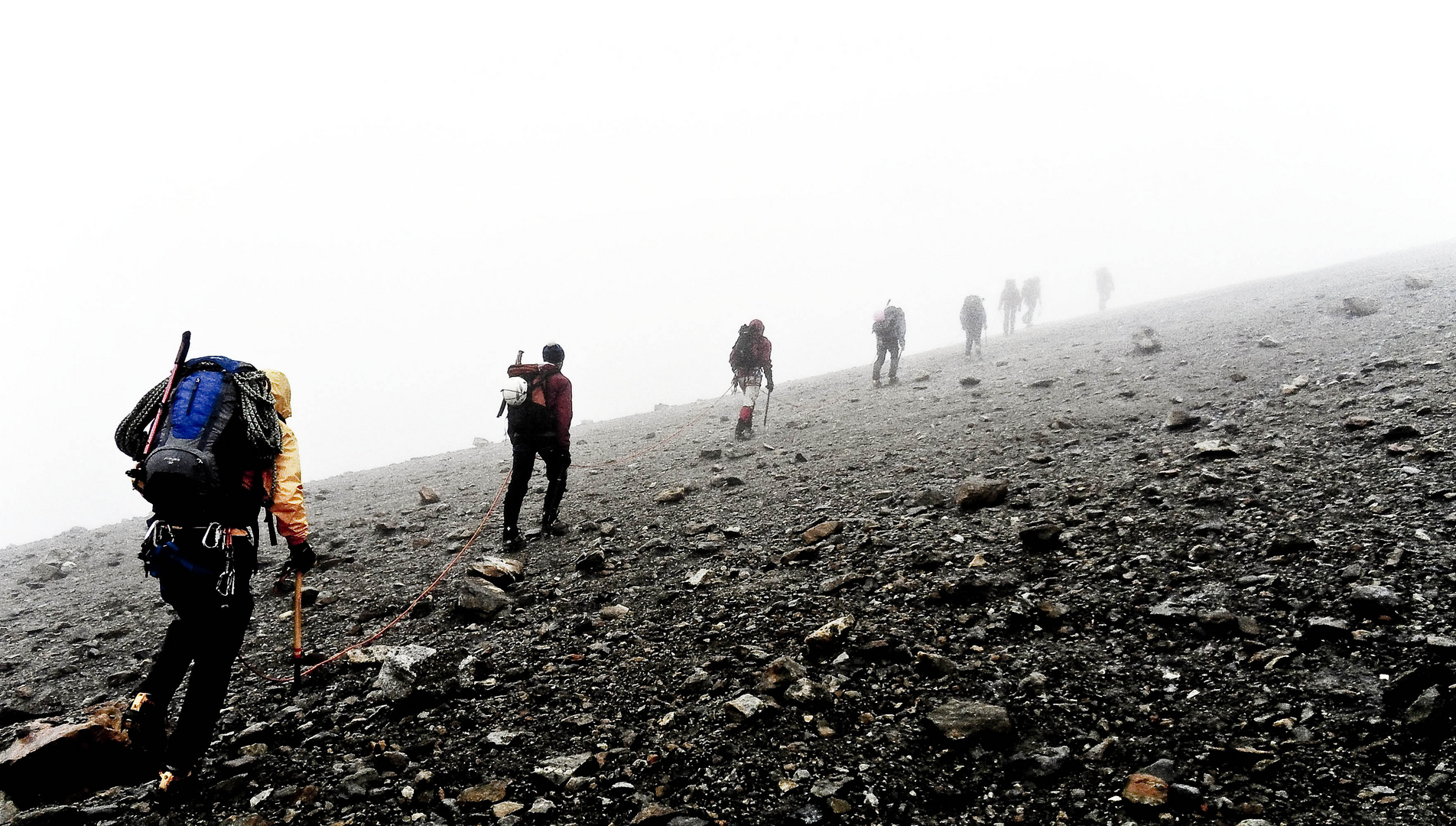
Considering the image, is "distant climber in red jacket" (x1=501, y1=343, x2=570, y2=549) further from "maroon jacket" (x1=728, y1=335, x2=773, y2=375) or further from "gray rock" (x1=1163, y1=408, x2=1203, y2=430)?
"gray rock" (x1=1163, y1=408, x2=1203, y2=430)

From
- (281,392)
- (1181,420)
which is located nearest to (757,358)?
(1181,420)

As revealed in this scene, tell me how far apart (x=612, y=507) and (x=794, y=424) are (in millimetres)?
7361

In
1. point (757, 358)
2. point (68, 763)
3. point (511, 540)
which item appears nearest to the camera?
point (68, 763)

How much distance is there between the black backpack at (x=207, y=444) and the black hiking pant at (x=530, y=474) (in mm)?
4258

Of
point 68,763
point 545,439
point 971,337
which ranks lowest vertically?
point 68,763

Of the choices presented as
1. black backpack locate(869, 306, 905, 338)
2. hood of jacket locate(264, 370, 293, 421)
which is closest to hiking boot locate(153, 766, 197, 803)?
hood of jacket locate(264, 370, 293, 421)

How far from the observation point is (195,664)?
417 centimetres

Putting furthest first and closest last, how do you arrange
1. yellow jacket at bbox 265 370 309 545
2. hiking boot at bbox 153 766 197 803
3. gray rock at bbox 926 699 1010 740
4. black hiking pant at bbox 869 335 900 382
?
1. black hiking pant at bbox 869 335 900 382
2. yellow jacket at bbox 265 370 309 545
3. hiking boot at bbox 153 766 197 803
4. gray rock at bbox 926 699 1010 740

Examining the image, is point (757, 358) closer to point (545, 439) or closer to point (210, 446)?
point (545, 439)

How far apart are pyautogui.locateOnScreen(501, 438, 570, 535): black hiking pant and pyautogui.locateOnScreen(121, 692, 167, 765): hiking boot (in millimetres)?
4868

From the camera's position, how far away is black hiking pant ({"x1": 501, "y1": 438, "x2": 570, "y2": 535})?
9164mm

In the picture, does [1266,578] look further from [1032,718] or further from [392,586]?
[392,586]

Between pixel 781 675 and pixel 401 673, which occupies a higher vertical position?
pixel 401 673

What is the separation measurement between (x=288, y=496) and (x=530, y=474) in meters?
4.62
